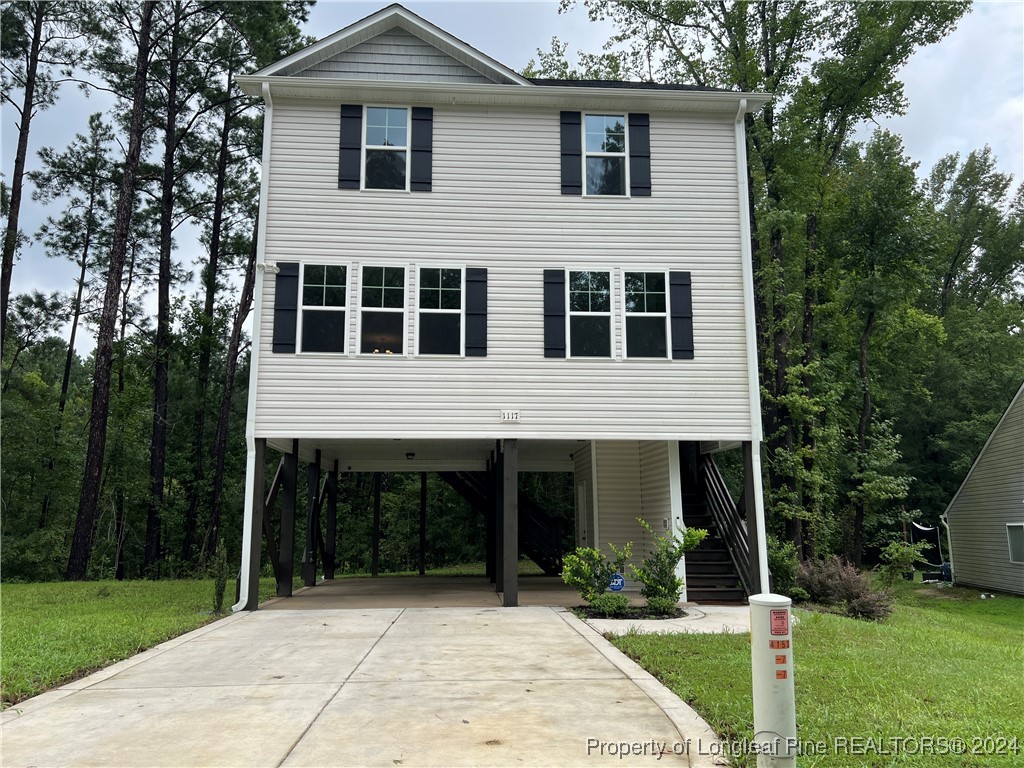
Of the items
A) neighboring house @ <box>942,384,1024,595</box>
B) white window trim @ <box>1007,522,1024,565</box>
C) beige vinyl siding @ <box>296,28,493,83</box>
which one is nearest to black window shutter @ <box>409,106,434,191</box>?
beige vinyl siding @ <box>296,28,493,83</box>

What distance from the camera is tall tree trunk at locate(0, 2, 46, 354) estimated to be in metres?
18.6

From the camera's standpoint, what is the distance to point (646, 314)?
37.9 ft

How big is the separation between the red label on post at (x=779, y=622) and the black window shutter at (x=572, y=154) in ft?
29.9

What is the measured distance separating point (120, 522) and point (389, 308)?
2125 centimetres

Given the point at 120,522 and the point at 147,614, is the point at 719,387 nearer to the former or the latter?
the point at 147,614

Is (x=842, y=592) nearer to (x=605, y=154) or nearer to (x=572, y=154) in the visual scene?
(x=605, y=154)

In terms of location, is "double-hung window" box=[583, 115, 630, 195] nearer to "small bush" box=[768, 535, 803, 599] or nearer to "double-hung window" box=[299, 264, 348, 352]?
"double-hung window" box=[299, 264, 348, 352]

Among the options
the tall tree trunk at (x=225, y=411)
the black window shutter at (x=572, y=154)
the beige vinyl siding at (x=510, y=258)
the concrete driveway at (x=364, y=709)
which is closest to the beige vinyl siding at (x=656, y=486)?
the beige vinyl siding at (x=510, y=258)

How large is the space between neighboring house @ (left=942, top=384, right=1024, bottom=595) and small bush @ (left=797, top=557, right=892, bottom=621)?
9.74 m

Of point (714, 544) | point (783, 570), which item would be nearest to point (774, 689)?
point (714, 544)

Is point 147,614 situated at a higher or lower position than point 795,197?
lower

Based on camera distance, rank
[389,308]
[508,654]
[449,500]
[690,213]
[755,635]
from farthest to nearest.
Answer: [449,500] < [690,213] < [389,308] < [508,654] < [755,635]

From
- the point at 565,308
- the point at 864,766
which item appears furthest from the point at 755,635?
the point at 565,308

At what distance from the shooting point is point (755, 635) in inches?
147
